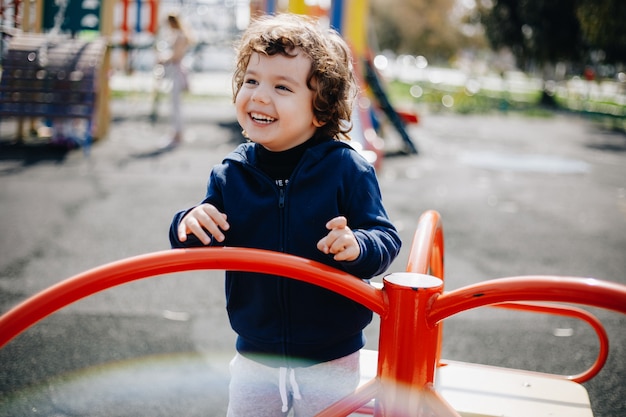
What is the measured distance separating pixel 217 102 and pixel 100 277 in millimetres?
15139

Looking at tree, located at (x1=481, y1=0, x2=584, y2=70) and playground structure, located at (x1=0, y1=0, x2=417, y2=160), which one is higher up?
tree, located at (x1=481, y1=0, x2=584, y2=70)

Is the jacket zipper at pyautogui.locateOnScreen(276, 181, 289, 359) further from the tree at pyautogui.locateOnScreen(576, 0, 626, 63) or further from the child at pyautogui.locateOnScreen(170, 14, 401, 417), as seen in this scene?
the tree at pyautogui.locateOnScreen(576, 0, 626, 63)

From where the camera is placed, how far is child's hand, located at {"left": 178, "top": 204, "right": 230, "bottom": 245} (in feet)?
4.82

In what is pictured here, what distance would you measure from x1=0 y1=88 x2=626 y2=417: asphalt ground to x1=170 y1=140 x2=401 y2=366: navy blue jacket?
1.19m

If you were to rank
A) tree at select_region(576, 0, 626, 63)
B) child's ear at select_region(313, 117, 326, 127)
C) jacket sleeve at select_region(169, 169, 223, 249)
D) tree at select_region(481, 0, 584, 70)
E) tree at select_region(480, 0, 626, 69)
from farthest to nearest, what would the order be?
1. tree at select_region(481, 0, 584, 70)
2. tree at select_region(480, 0, 626, 69)
3. tree at select_region(576, 0, 626, 63)
4. child's ear at select_region(313, 117, 326, 127)
5. jacket sleeve at select_region(169, 169, 223, 249)

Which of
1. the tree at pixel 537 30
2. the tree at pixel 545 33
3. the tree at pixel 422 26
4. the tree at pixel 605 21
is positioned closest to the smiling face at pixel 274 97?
the tree at pixel 605 21

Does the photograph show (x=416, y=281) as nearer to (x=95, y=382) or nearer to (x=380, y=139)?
(x=95, y=382)

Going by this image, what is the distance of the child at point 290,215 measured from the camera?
1585 millimetres

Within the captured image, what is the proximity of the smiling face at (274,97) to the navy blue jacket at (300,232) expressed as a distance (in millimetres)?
89

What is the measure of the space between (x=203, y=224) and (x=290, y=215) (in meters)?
0.22

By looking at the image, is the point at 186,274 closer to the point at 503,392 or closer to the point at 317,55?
the point at 503,392

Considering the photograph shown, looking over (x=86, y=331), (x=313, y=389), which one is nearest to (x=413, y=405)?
(x=313, y=389)

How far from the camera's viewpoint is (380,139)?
982cm

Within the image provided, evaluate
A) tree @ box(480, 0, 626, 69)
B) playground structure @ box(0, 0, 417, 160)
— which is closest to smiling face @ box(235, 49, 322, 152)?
playground structure @ box(0, 0, 417, 160)
